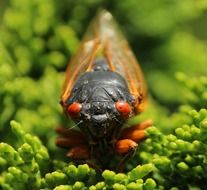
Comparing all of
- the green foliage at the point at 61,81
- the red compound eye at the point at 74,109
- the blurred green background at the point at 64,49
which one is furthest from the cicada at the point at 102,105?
the blurred green background at the point at 64,49

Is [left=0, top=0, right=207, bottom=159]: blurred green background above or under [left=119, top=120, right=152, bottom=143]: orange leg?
above

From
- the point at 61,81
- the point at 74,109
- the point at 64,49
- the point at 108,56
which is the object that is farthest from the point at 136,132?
the point at 64,49

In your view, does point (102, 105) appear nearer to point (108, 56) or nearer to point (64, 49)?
point (108, 56)

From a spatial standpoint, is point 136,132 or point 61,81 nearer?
point 136,132

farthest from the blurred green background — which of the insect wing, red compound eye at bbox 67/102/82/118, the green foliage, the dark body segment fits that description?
red compound eye at bbox 67/102/82/118

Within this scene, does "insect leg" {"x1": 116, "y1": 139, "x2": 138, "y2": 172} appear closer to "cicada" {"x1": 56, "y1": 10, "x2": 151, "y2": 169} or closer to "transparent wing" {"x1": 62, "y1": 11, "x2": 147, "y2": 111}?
"cicada" {"x1": 56, "y1": 10, "x2": 151, "y2": 169}

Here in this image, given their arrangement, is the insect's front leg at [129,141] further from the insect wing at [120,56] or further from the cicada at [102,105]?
the insect wing at [120,56]
